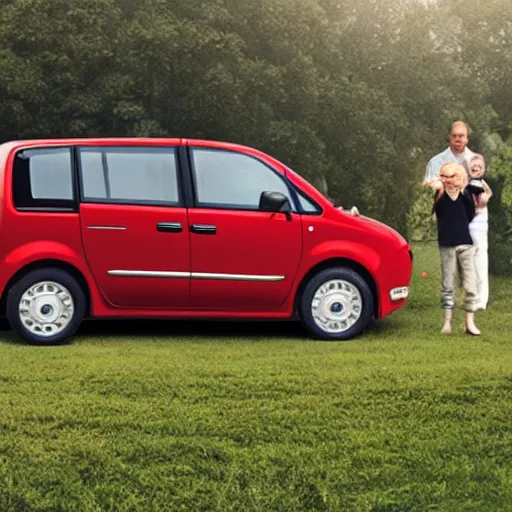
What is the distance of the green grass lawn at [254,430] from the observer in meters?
5.56

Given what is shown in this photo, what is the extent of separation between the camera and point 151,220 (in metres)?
8.77

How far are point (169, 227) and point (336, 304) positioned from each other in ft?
5.41

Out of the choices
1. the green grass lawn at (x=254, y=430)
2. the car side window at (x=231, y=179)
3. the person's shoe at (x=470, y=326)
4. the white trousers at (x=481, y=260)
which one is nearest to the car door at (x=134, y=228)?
the car side window at (x=231, y=179)

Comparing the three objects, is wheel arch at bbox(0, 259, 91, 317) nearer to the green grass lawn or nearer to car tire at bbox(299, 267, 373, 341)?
the green grass lawn

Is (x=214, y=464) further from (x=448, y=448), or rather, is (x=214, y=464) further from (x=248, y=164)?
(x=248, y=164)

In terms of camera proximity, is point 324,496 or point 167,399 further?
point 167,399

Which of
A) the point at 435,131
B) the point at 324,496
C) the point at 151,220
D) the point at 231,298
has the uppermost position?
the point at 435,131

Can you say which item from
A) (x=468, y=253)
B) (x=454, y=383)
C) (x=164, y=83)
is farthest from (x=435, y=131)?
(x=454, y=383)

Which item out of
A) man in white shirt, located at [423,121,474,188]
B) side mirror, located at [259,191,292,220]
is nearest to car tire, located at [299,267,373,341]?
side mirror, located at [259,191,292,220]

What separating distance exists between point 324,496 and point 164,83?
19.2m

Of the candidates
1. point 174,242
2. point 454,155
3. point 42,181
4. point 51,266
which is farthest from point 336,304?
point 42,181

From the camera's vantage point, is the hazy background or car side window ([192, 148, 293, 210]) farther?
the hazy background

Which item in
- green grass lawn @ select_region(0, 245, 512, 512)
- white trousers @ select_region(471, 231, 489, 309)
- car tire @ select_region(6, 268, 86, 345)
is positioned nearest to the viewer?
green grass lawn @ select_region(0, 245, 512, 512)

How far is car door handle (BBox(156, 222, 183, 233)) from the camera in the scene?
8.77 m
